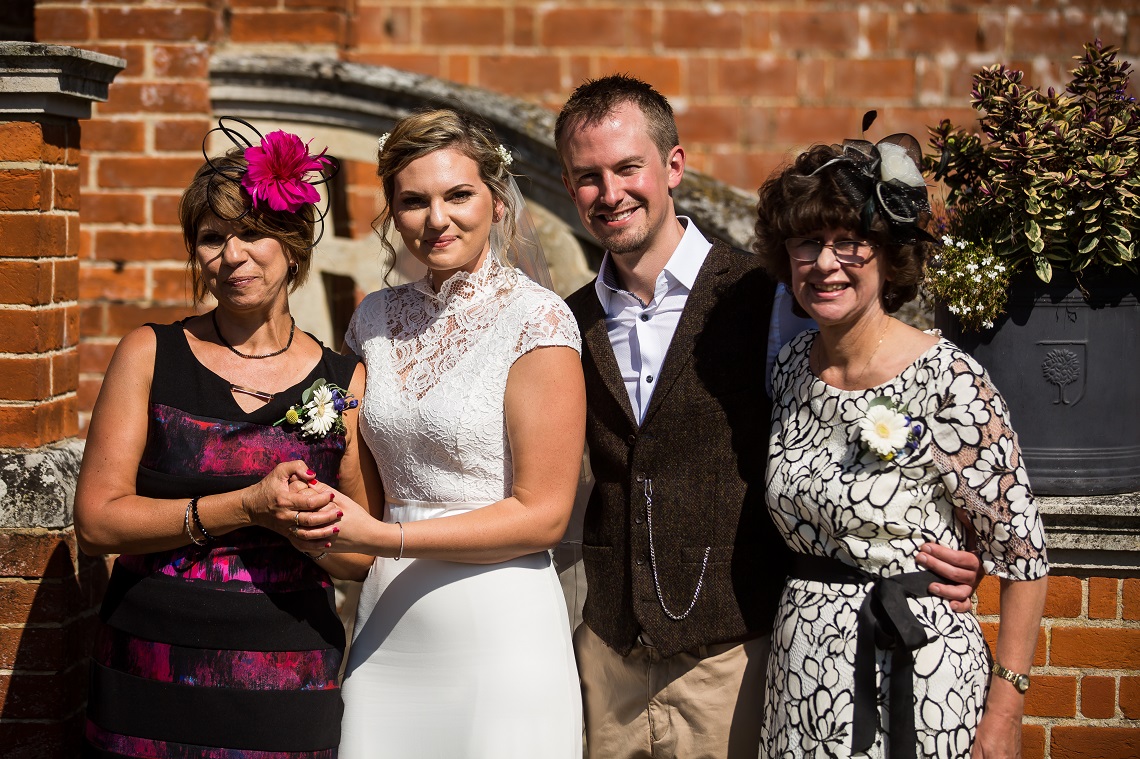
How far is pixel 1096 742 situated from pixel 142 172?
359 cm

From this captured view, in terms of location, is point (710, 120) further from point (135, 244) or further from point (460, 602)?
point (460, 602)

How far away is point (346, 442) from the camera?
2.65 metres

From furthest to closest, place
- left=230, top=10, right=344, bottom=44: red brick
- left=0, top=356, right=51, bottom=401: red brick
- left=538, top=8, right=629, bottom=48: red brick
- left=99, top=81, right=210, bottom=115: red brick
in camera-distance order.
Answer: left=538, top=8, right=629, bottom=48: red brick → left=230, top=10, right=344, bottom=44: red brick → left=99, top=81, right=210, bottom=115: red brick → left=0, top=356, right=51, bottom=401: red brick

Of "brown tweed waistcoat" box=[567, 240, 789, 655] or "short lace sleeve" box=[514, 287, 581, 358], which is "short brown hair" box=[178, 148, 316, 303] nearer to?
"short lace sleeve" box=[514, 287, 581, 358]

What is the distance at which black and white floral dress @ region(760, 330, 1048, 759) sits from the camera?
2.28 m

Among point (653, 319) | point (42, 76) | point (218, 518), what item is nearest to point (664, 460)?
point (653, 319)

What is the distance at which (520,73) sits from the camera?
547cm

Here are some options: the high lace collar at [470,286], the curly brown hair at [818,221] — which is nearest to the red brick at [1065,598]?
the curly brown hair at [818,221]


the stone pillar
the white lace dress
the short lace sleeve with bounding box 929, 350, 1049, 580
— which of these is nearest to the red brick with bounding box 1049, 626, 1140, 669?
the short lace sleeve with bounding box 929, 350, 1049, 580

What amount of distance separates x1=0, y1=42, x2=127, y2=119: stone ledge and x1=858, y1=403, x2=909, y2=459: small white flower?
220 centimetres

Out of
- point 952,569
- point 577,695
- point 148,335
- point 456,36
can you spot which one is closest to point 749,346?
point 952,569

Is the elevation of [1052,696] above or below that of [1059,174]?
below

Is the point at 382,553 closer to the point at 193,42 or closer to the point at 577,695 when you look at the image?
the point at 577,695

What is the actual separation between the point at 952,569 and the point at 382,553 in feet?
3.95
